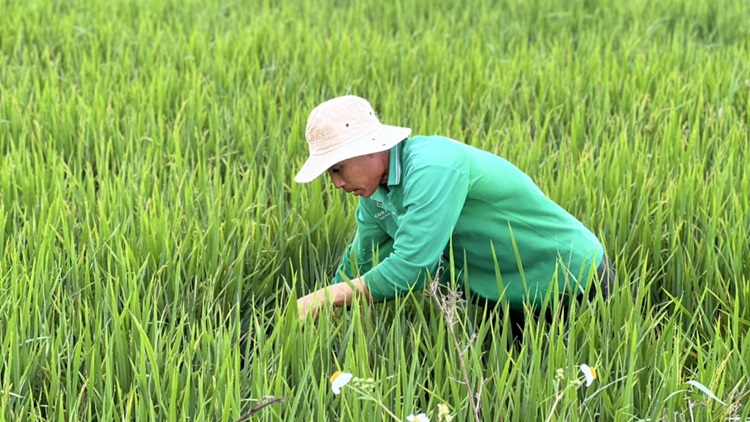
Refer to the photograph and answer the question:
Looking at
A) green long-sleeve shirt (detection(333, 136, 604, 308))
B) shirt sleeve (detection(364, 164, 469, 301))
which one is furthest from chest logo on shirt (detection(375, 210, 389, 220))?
shirt sleeve (detection(364, 164, 469, 301))

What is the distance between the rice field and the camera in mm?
1459

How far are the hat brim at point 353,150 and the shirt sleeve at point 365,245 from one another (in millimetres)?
248

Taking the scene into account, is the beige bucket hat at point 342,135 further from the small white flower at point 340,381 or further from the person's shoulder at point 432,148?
the small white flower at point 340,381

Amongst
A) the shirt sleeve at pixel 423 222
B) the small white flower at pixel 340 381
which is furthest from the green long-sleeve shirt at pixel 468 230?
the small white flower at pixel 340 381

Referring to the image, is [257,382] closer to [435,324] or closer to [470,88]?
[435,324]

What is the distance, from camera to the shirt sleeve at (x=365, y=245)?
1.87 meters

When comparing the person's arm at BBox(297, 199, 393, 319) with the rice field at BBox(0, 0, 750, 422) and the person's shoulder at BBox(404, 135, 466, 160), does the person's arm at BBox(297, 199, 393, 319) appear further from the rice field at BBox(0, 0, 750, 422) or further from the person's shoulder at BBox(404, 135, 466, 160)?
the person's shoulder at BBox(404, 135, 466, 160)

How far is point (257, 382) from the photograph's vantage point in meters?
1.38

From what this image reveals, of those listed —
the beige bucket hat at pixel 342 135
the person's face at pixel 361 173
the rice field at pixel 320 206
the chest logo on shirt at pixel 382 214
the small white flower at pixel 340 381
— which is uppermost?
the beige bucket hat at pixel 342 135

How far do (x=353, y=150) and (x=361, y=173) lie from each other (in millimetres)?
78

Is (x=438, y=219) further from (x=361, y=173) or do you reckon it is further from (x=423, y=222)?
(x=361, y=173)

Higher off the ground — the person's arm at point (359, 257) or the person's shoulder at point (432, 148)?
the person's shoulder at point (432, 148)

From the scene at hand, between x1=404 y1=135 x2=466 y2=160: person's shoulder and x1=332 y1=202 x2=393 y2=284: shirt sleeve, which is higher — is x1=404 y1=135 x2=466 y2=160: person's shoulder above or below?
above

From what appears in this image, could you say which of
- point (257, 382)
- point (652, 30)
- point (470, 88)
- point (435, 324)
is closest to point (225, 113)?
point (470, 88)
